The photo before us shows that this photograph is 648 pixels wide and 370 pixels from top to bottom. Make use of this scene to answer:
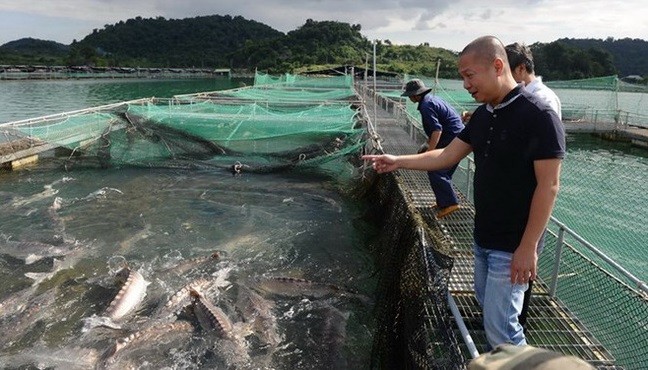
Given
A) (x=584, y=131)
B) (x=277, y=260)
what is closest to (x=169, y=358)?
(x=277, y=260)

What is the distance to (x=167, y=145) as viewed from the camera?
44.1 ft

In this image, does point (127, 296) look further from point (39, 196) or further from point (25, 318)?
point (39, 196)

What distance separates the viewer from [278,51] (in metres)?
113

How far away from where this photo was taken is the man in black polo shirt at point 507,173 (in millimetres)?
2391

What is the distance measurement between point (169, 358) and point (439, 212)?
4.27 metres

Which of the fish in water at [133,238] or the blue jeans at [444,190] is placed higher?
the blue jeans at [444,190]

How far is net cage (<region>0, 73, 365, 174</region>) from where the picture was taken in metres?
13.0

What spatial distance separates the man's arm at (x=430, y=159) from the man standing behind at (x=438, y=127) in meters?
3.10

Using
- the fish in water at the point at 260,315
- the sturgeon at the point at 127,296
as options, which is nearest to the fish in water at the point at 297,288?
the fish in water at the point at 260,315

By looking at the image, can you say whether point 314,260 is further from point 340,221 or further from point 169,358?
point 169,358

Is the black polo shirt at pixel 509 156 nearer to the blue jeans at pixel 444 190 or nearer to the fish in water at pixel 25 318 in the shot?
the blue jeans at pixel 444 190

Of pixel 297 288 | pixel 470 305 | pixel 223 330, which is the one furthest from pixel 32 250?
pixel 470 305

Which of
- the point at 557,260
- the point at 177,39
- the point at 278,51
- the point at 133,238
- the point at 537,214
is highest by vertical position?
the point at 177,39

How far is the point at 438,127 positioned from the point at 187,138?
891cm
